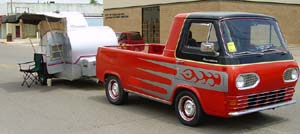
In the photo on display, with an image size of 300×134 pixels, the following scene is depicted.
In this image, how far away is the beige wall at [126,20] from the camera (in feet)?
132

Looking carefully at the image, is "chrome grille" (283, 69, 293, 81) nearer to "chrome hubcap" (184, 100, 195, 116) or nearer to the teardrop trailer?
"chrome hubcap" (184, 100, 195, 116)

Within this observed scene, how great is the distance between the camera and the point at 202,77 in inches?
274

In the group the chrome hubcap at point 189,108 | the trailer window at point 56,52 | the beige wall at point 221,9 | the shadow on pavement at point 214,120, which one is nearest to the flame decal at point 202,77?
the chrome hubcap at point 189,108

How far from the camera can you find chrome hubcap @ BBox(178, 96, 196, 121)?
7305 millimetres

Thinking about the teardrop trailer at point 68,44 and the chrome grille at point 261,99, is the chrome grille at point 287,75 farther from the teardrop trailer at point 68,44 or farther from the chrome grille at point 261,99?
the teardrop trailer at point 68,44

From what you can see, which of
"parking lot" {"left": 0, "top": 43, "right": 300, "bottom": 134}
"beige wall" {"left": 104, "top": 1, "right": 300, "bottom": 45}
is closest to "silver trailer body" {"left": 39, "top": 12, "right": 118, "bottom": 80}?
"parking lot" {"left": 0, "top": 43, "right": 300, "bottom": 134}

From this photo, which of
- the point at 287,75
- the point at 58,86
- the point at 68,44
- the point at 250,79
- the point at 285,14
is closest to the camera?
the point at 250,79

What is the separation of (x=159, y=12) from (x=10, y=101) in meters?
28.0

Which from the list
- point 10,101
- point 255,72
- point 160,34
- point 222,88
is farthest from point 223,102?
point 160,34

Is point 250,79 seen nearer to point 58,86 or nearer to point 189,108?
point 189,108

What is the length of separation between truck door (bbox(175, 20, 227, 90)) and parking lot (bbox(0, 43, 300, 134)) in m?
0.82

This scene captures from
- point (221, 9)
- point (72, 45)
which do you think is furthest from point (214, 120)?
point (221, 9)

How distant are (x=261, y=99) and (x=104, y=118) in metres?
2.87

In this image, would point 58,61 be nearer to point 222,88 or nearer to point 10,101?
→ point 10,101
